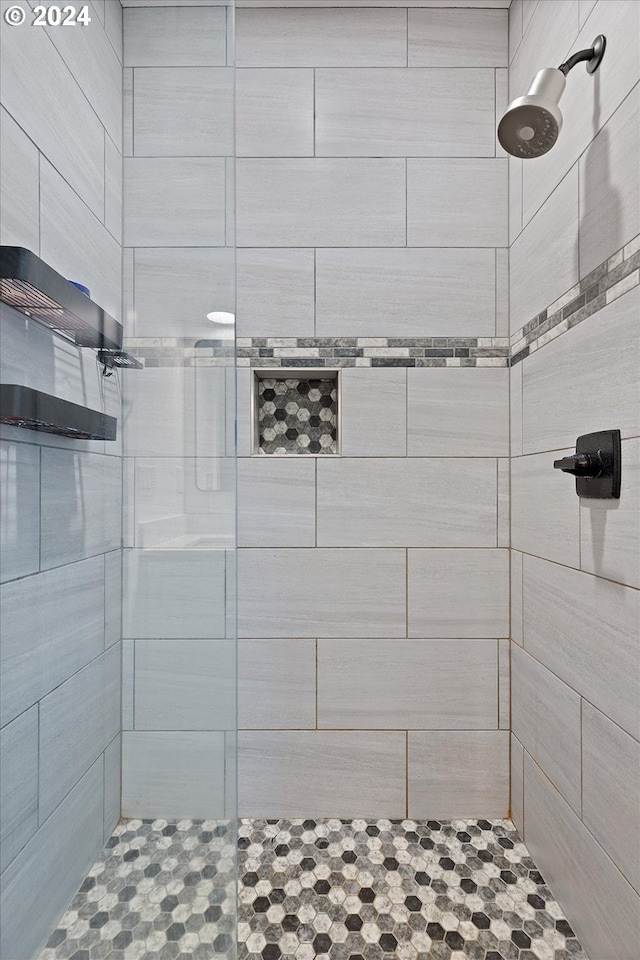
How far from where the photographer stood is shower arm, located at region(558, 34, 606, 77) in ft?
3.83

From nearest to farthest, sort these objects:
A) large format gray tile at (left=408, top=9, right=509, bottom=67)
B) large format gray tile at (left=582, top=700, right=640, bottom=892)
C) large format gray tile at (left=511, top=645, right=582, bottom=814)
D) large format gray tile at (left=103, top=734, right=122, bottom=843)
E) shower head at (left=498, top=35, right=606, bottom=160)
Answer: large format gray tile at (left=103, top=734, right=122, bottom=843)
large format gray tile at (left=582, top=700, right=640, bottom=892)
shower head at (left=498, top=35, right=606, bottom=160)
large format gray tile at (left=511, top=645, right=582, bottom=814)
large format gray tile at (left=408, top=9, right=509, bottom=67)

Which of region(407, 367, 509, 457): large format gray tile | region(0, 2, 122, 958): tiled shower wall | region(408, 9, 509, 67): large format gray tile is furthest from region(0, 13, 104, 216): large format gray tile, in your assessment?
region(408, 9, 509, 67): large format gray tile

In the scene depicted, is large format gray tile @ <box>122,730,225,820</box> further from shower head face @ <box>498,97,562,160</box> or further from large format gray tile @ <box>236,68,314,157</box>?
large format gray tile @ <box>236,68,314,157</box>

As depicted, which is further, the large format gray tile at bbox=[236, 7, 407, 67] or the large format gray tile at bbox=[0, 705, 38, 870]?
the large format gray tile at bbox=[236, 7, 407, 67]

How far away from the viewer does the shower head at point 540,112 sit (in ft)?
3.79

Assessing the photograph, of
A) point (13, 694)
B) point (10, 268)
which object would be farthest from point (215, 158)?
point (13, 694)

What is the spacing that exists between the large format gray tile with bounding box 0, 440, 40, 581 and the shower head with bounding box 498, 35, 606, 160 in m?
1.23

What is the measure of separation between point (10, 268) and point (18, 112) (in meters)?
0.16

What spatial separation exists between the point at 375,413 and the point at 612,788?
3.61ft

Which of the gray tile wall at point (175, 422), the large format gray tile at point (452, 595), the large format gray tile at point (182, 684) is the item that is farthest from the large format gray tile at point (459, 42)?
the large format gray tile at point (182, 684)

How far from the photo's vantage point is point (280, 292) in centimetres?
171

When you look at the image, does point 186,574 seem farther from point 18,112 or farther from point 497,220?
point 497,220

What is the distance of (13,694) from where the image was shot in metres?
0.52

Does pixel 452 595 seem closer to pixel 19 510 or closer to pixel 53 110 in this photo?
pixel 19 510
